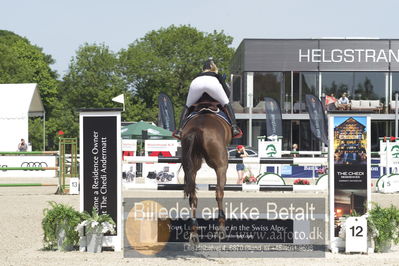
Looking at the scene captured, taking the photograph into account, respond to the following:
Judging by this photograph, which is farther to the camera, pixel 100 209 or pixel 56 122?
pixel 56 122

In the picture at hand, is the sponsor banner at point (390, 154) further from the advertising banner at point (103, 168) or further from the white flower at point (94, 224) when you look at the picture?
the white flower at point (94, 224)

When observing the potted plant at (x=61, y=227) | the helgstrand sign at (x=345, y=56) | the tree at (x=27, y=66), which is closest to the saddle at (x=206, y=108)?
the potted plant at (x=61, y=227)

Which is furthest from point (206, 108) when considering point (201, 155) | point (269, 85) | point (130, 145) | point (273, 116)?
point (269, 85)

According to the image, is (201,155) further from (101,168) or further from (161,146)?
(161,146)

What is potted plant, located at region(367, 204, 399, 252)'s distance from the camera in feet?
27.3

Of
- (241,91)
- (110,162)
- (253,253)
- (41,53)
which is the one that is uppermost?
(41,53)

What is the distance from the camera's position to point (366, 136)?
27.8ft

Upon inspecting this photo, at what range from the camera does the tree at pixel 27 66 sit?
59.8 metres

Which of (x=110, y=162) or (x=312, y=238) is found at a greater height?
(x=110, y=162)

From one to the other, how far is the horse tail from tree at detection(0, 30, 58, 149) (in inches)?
1945

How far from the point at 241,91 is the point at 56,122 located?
19.0 m

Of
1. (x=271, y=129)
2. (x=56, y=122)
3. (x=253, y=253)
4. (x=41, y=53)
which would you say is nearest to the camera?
(x=253, y=253)

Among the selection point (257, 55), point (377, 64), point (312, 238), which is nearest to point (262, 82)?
point (257, 55)

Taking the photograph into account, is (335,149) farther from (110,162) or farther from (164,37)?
(164,37)
